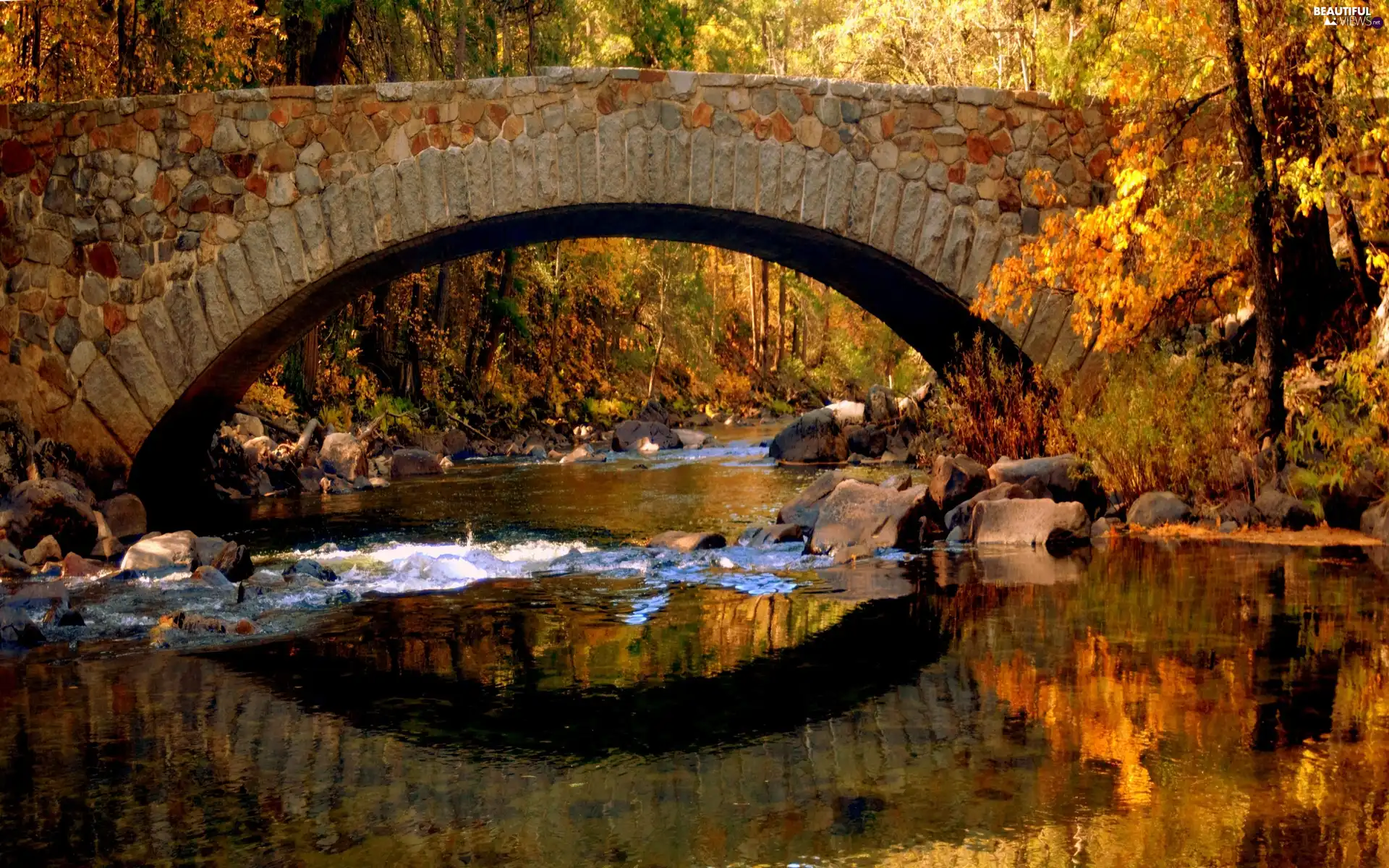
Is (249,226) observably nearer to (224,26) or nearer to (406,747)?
(224,26)

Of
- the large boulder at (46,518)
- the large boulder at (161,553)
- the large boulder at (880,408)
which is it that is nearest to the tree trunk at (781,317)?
the large boulder at (880,408)

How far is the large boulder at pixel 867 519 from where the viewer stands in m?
8.12

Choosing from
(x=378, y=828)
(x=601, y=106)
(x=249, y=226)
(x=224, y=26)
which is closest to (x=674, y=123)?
(x=601, y=106)

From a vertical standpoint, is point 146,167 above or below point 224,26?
below

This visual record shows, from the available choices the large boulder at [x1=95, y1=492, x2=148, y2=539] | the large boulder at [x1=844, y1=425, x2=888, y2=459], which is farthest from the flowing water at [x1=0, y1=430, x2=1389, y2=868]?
the large boulder at [x1=844, y1=425, x2=888, y2=459]

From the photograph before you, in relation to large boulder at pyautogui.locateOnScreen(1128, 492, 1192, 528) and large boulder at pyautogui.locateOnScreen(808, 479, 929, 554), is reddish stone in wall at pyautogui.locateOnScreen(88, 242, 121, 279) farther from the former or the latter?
large boulder at pyautogui.locateOnScreen(1128, 492, 1192, 528)

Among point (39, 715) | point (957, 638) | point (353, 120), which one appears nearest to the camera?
point (39, 715)

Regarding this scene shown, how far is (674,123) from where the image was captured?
10305 millimetres

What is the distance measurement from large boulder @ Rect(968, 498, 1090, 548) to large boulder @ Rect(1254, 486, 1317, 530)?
100cm

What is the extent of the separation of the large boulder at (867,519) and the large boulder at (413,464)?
312 inches

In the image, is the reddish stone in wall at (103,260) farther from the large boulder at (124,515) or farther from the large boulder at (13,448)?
the large boulder at (124,515)

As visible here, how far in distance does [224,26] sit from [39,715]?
10.4 m

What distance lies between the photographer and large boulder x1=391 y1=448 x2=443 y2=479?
15.7 meters

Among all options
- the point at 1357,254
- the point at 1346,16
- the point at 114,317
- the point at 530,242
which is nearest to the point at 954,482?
the point at 1357,254
